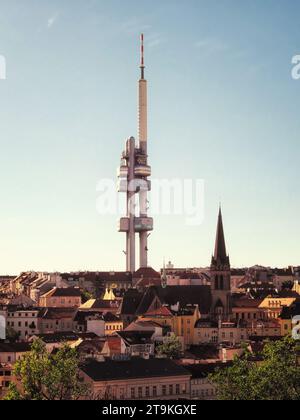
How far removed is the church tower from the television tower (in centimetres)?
5085

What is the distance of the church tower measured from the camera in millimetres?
106062

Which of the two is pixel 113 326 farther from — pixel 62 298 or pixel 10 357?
pixel 10 357

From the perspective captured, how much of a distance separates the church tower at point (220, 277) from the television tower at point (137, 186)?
50.8 m

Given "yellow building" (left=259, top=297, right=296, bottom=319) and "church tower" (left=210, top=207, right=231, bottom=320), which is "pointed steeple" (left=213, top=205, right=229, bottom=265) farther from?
"yellow building" (left=259, top=297, right=296, bottom=319)

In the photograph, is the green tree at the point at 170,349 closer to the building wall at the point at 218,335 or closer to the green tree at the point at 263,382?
the building wall at the point at 218,335

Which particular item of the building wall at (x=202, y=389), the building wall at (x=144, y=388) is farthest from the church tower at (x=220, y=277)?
the building wall at (x=144, y=388)

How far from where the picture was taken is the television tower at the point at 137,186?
15888 cm

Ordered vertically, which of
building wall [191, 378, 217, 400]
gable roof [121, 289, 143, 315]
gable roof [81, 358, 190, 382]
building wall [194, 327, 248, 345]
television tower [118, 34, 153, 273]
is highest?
television tower [118, 34, 153, 273]

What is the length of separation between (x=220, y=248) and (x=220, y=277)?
3375mm

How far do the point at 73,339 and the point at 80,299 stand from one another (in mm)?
49051

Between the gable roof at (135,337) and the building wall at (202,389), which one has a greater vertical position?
the gable roof at (135,337)

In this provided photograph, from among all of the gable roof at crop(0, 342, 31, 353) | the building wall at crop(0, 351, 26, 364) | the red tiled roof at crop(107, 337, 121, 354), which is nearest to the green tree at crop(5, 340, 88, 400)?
the building wall at crop(0, 351, 26, 364)

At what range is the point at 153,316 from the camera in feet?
323
